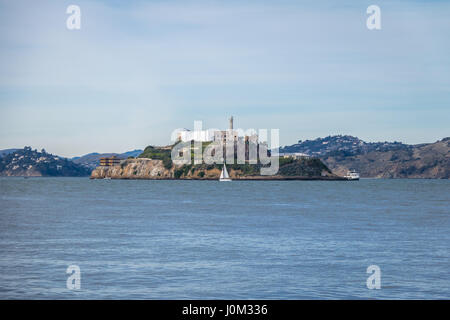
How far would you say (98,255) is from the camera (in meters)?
33.1
